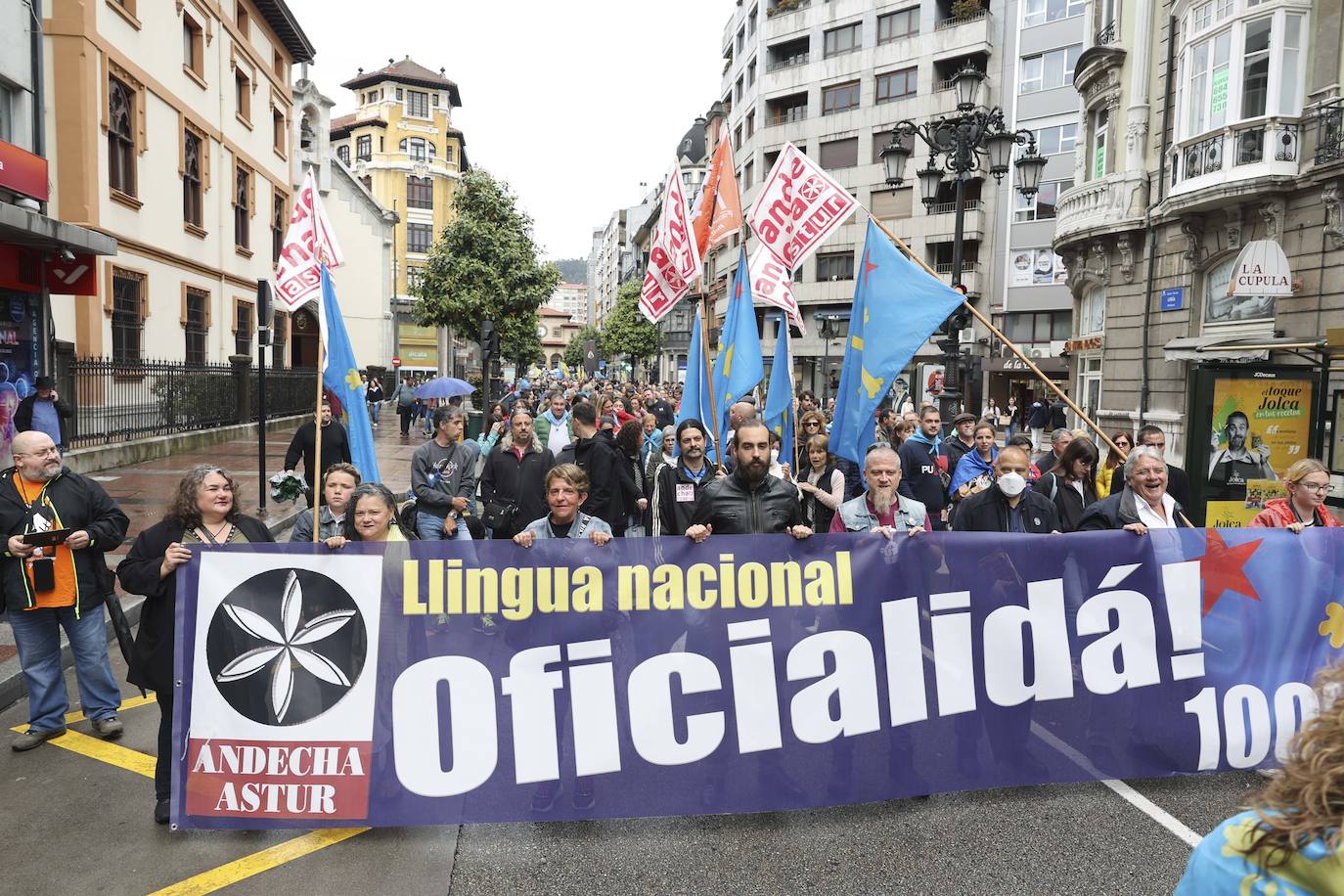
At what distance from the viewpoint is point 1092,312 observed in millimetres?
24547

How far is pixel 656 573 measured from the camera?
14.1 ft

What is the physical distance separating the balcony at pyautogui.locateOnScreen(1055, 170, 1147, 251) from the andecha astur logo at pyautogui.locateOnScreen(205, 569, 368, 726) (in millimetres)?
21353

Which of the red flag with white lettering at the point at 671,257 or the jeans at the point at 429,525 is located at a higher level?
the red flag with white lettering at the point at 671,257

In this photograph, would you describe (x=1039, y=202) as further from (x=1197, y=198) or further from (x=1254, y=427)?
(x=1254, y=427)

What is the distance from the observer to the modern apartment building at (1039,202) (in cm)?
3866

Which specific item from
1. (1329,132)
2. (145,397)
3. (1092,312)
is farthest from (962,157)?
(145,397)

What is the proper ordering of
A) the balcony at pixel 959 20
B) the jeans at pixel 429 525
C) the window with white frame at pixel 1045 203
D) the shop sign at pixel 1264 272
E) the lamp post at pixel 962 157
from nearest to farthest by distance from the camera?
the jeans at pixel 429 525, the lamp post at pixel 962 157, the shop sign at pixel 1264 272, the window with white frame at pixel 1045 203, the balcony at pixel 959 20

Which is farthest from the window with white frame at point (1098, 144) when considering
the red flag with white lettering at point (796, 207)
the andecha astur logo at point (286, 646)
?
the andecha astur logo at point (286, 646)

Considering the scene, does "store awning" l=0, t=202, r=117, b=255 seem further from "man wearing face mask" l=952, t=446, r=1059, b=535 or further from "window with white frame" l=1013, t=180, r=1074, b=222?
"window with white frame" l=1013, t=180, r=1074, b=222

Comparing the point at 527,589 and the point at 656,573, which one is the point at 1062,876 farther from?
the point at 527,589

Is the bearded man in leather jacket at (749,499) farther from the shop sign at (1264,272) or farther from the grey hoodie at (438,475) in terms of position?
the shop sign at (1264,272)

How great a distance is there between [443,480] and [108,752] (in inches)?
133

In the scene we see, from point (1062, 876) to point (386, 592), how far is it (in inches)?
126

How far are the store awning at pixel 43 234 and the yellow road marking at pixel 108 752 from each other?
844 cm
